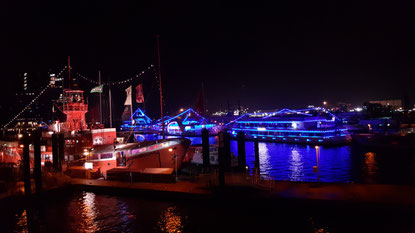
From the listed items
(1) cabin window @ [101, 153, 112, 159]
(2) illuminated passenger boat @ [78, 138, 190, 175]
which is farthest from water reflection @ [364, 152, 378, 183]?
(1) cabin window @ [101, 153, 112, 159]

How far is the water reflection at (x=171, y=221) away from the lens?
13399mm

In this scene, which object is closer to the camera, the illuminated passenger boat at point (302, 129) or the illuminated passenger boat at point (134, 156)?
the illuminated passenger boat at point (134, 156)

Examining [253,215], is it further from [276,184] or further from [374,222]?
[374,222]

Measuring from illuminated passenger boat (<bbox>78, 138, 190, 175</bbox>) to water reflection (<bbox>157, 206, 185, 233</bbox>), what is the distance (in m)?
8.12

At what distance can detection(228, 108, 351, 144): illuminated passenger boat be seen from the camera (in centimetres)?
5100

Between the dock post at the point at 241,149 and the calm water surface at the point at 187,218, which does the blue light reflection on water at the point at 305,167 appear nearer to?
the dock post at the point at 241,149

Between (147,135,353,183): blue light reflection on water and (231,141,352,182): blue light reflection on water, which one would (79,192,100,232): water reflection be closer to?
(147,135,353,183): blue light reflection on water

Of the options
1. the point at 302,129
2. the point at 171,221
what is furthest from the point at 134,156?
the point at 302,129

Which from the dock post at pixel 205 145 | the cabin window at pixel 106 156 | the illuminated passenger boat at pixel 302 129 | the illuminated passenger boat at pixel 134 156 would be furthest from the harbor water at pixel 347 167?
the cabin window at pixel 106 156

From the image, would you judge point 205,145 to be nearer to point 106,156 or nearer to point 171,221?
point 106,156

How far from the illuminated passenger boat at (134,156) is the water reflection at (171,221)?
8.12m

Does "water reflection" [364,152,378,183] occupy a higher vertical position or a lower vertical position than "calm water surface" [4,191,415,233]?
lower

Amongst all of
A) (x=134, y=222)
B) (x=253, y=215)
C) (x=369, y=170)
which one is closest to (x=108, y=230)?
(x=134, y=222)

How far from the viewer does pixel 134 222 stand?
1430 centimetres
